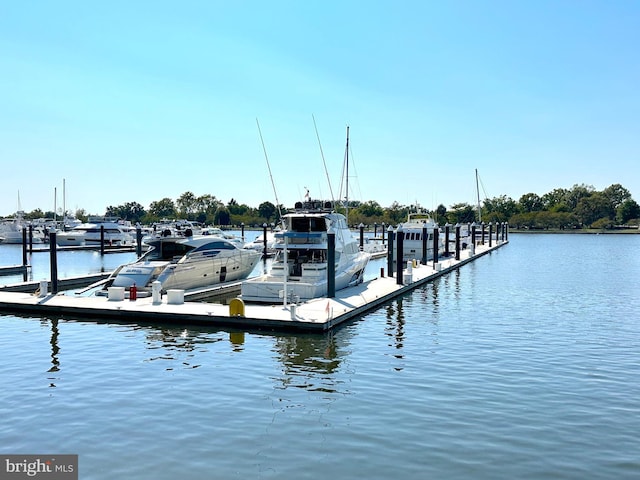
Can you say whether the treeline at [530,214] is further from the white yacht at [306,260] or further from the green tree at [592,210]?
the white yacht at [306,260]

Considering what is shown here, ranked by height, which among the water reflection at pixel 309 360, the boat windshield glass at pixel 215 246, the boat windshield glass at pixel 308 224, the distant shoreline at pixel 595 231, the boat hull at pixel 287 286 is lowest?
the water reflection at pixel 309 360

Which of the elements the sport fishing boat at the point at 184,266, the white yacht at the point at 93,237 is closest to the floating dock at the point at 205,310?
the sport fishing boat at the point at 184,266

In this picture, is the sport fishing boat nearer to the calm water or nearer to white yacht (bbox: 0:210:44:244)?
the calm water

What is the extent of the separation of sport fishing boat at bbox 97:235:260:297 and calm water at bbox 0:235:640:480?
4.75 m

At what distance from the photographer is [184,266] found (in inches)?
1083

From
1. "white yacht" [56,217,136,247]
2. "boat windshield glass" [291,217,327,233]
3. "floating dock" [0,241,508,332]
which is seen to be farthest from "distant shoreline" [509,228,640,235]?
"floating dock" [0,241,508,332]

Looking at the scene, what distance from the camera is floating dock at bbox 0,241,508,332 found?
65.5 feet

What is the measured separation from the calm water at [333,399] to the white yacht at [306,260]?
3.74 meters

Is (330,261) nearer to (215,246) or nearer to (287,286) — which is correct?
(287,286)

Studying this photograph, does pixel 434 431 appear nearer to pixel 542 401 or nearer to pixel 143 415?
pixel 542 401

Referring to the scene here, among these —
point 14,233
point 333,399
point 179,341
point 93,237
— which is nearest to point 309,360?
point 333,399

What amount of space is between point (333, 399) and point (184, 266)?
53.2ft

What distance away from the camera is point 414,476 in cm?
901

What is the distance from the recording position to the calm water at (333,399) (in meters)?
9.56
